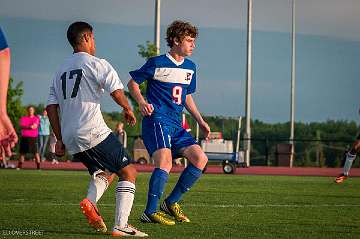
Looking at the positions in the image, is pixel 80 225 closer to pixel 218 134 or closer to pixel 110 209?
pixel 110 209

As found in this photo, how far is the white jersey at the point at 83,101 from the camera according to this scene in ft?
30.2

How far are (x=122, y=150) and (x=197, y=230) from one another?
132cm

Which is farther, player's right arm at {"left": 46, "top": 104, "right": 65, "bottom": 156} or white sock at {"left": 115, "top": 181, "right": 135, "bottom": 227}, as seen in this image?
player's right arm at {"left": 46, "top": 104, "right": 65, "bottom": 156}

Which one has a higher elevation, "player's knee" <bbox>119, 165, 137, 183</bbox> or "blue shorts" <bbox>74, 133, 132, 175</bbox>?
"blue shorts" <bbox>74, 133, 132, 175</bbox>

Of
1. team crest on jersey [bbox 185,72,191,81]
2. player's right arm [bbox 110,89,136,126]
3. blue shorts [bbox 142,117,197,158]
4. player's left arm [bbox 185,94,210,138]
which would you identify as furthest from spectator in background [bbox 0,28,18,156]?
player's left arm [bbox 185,94,210,138]

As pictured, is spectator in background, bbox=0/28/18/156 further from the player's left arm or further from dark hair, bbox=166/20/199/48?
the player's left arm

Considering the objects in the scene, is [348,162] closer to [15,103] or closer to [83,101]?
[83,101]

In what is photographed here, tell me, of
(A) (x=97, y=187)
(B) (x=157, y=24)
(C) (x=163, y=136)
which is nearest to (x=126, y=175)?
(A) (x=97, y=187)

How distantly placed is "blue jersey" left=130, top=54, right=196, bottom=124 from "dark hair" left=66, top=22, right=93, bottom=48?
2.21m

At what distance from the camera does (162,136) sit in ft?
37.0

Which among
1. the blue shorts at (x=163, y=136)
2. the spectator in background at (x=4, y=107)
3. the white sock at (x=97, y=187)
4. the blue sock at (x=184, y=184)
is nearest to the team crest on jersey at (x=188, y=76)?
the blue shorts at (x=163, y=136)

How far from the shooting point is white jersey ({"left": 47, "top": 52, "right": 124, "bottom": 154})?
30.2 feet

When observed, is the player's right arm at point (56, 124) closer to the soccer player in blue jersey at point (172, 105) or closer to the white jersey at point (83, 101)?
the white jersey at point (83, 101)

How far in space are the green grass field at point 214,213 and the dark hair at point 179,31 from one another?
2156mm
